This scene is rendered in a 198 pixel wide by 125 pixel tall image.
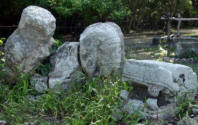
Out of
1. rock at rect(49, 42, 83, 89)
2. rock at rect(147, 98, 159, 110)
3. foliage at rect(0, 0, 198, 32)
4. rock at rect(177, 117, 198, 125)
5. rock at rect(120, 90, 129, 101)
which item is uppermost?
foliage at rect(0, 0, 198, 32)

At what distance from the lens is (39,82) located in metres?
4.97

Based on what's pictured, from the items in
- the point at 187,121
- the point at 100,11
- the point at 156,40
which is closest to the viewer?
the point at 187,121

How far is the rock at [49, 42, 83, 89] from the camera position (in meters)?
4.89

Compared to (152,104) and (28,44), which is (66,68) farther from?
(152,104)

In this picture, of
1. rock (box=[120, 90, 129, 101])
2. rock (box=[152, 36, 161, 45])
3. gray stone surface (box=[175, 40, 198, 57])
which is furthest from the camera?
rock (box=[152, 36, 161, 45])

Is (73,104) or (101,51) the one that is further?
(101,51)

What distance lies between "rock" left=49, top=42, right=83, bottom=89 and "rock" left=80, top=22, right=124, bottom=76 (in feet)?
0.61

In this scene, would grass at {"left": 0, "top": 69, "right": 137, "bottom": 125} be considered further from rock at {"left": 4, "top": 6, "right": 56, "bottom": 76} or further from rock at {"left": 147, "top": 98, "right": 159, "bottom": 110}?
rock at {"left": 4, "top": 6, "right": 56, "bottom": 76}

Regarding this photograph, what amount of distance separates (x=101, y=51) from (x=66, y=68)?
735mm

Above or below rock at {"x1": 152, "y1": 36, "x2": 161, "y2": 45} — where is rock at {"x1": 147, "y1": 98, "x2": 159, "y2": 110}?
above

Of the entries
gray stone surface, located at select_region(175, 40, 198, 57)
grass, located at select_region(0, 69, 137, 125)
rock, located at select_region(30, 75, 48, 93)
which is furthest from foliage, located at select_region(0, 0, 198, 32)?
grass, located at select_region(0, 69, 137, 125)

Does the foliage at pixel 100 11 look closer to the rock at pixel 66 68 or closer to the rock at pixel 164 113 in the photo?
the rock at pixel 66 68

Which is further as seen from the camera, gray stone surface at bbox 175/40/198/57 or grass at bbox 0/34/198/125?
gray stone surface at bbox 175/40/198/57

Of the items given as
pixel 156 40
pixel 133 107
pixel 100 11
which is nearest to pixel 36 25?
pixel 133 107
